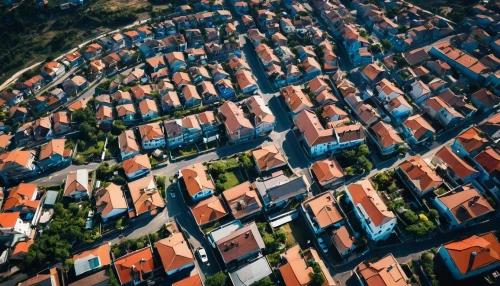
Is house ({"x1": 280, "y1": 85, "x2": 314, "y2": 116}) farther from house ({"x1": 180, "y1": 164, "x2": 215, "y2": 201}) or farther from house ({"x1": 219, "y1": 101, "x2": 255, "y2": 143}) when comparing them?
house ({"x1": 180, "y1": 164, "x2": 215, "y2": 201})

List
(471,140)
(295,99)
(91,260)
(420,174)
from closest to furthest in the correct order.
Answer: (91,260) < (420,174) < (471,140) < (295,99)

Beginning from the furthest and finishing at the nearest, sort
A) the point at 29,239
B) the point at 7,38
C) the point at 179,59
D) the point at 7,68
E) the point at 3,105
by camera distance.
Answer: the point at 7,38 < the point at 7,68 < the point at 179,59 < the point at 3,105 < the point at 29,239

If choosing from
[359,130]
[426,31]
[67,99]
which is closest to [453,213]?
[359,130]

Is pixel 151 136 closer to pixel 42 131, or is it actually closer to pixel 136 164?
pixel 136 164

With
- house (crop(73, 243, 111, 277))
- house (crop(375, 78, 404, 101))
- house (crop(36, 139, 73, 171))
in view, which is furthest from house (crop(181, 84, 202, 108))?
house (crop(375, 78, 404, 101))

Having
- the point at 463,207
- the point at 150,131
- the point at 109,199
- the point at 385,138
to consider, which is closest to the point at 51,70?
the point at 150,131

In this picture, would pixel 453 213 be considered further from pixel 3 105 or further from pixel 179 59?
pixel 3 105
